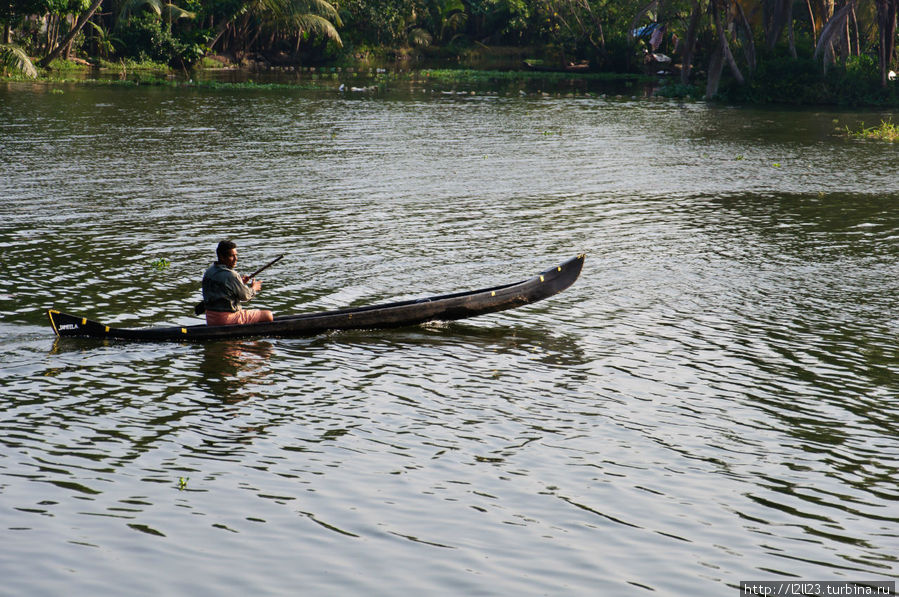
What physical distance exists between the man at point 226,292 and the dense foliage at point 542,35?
41380 mm

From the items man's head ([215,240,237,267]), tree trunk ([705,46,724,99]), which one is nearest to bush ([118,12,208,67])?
tree trunk ([705,46,724,99])

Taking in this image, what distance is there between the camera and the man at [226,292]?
13.4 meters

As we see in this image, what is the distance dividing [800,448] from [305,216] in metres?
14.9

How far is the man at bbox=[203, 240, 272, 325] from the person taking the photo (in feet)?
43.9

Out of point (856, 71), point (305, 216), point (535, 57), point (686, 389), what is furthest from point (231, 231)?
point (535, 57)

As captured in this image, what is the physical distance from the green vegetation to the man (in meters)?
33.2

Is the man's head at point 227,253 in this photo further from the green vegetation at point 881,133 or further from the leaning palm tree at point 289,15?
the leaning palm tree at point 289,15

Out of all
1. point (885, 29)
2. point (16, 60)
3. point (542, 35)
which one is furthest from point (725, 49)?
point (542, 35)

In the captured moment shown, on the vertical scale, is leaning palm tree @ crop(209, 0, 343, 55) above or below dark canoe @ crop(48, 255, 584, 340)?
above

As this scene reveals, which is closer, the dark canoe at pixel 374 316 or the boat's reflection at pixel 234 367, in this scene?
the boat's reflection at pixel 234 367

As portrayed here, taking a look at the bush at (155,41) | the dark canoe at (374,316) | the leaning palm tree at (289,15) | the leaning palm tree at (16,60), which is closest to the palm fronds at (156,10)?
the bush at (155,41)

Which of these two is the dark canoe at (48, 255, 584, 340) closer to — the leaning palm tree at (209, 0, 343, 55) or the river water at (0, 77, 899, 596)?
the river water at (0, 77, 899, 596)

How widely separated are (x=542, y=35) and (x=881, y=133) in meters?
60.4

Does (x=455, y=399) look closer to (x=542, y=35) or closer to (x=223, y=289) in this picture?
(x=223, y=289)
